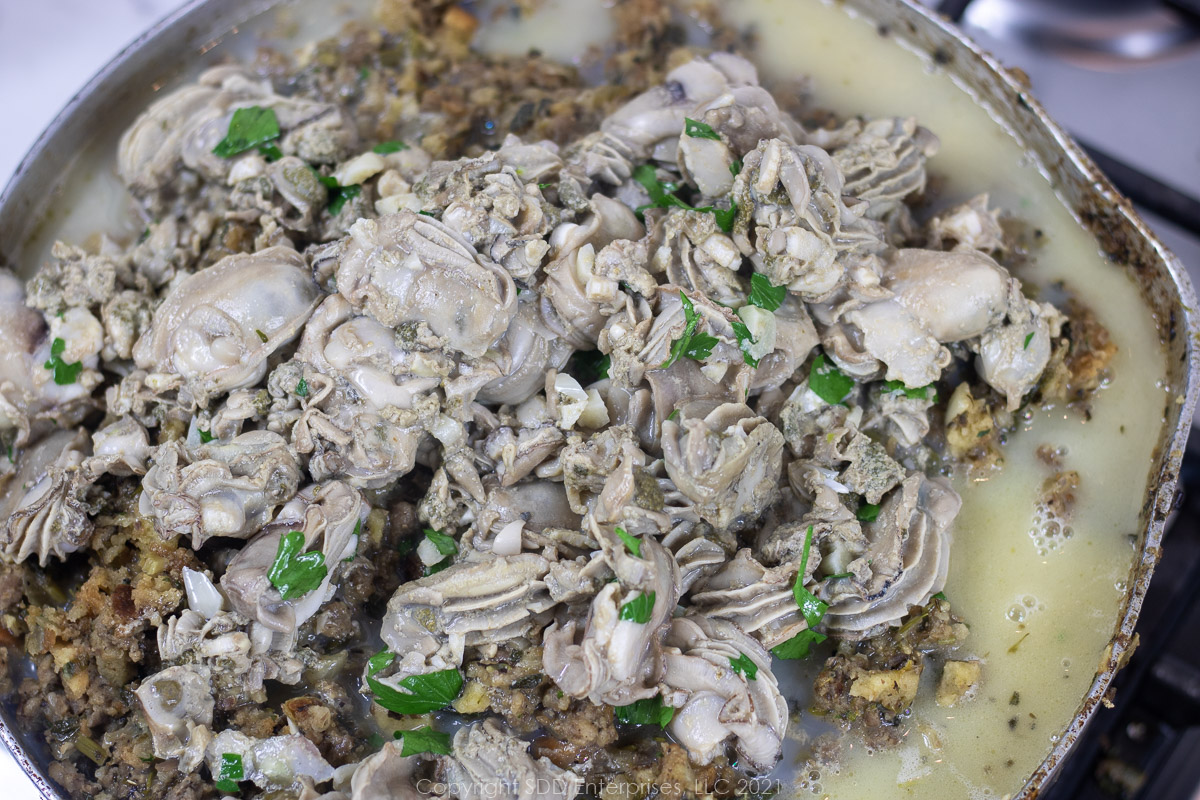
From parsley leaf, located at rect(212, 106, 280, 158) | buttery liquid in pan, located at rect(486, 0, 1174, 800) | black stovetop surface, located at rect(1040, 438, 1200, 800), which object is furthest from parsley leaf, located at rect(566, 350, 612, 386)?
black stovetop surface, located at rect(1040, 438, 1200, 800)

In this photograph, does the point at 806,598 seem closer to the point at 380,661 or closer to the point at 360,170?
the point at 380,661

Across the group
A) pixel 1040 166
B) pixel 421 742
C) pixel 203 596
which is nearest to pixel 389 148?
pixel 203 596

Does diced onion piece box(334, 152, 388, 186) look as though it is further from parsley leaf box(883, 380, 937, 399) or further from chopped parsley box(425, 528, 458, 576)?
parsley leaf box(883, 380, 937, 399)

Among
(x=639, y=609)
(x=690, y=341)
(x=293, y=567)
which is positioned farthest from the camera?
(x=690, y=341)

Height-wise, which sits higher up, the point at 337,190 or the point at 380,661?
the point at 337,190

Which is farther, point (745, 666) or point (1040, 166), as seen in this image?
point (1040, 166)

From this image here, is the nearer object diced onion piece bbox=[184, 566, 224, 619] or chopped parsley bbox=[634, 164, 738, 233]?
diced onion piece bbox=[184, 566, 224, 619]
